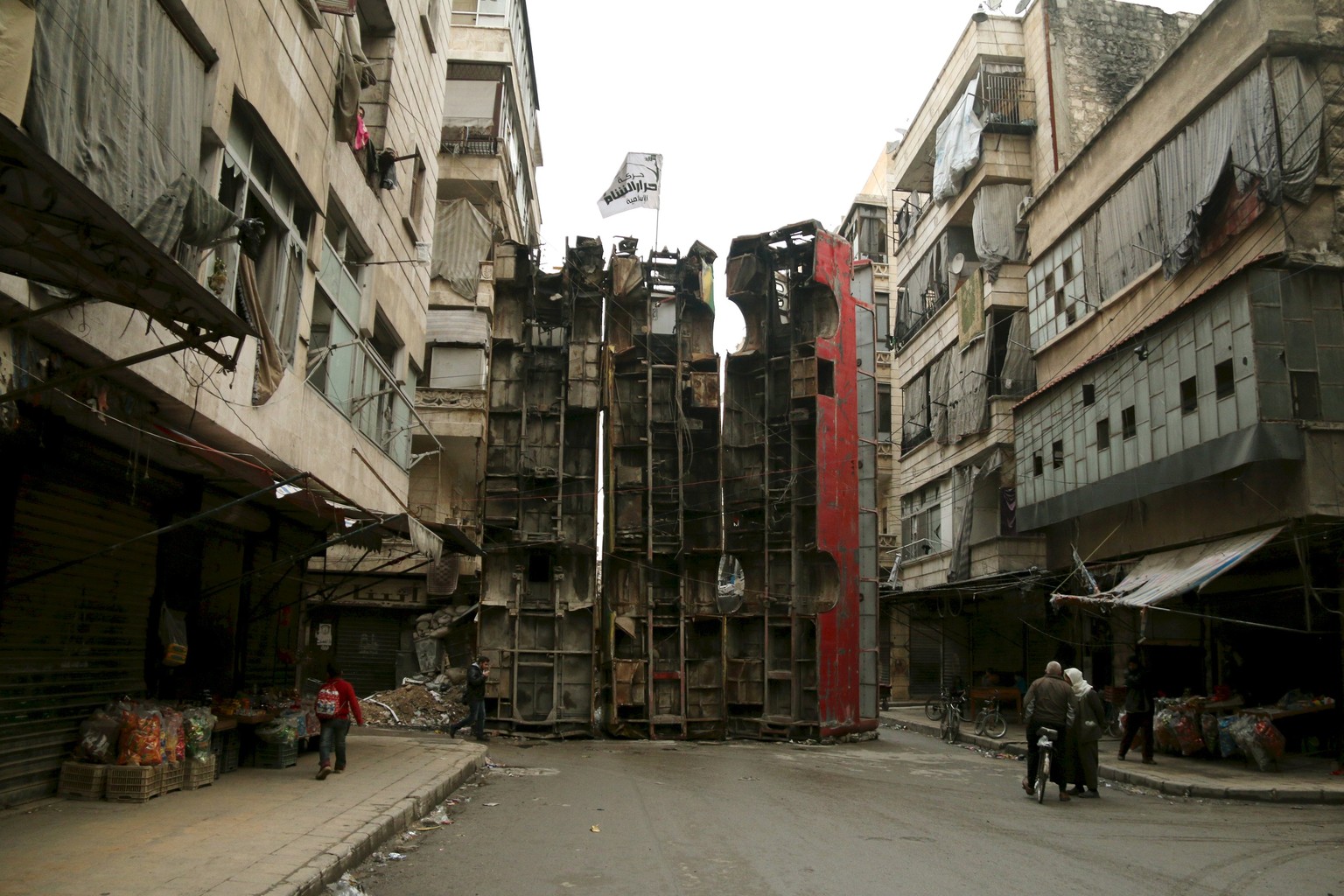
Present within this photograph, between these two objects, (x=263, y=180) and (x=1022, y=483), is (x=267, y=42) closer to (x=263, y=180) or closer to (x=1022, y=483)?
(x=263, y=180)

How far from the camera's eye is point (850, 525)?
67.1 ft

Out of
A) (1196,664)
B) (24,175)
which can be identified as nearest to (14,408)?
(24,175)

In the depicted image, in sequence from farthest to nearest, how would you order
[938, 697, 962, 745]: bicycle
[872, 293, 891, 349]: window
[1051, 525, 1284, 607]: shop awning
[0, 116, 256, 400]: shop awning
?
[872, 293, 891, 349]: window → [938, 697, 962, 745]: bicycle → [1051, 525, 1284, 607]: shop awning → [0, 116, 256, 400]: shop awning

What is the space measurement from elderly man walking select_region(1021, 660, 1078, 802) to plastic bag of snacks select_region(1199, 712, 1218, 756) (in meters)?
4.76

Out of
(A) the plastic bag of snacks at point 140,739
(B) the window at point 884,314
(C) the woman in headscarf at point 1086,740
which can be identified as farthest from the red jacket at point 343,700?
(B) the window at point 884,314

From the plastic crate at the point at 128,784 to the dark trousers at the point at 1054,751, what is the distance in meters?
9.23

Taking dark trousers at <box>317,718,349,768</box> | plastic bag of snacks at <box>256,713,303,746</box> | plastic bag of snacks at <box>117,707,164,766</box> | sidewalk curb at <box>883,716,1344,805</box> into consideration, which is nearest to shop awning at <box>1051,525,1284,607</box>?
sidewalk curb at <box>883,716,1344,805</box>

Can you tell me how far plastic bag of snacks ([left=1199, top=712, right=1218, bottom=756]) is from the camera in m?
14.8

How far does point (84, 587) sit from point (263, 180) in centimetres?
463

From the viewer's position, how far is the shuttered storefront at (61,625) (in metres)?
7.74

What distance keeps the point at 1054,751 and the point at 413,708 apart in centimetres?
1592

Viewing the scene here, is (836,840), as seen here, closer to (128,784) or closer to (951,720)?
(128,784)

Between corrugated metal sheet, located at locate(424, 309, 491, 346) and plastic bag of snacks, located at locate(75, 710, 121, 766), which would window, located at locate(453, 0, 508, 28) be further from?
plastic bag of snacks, located at locate(75, 710, 121, 766)

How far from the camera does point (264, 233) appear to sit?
967cm
